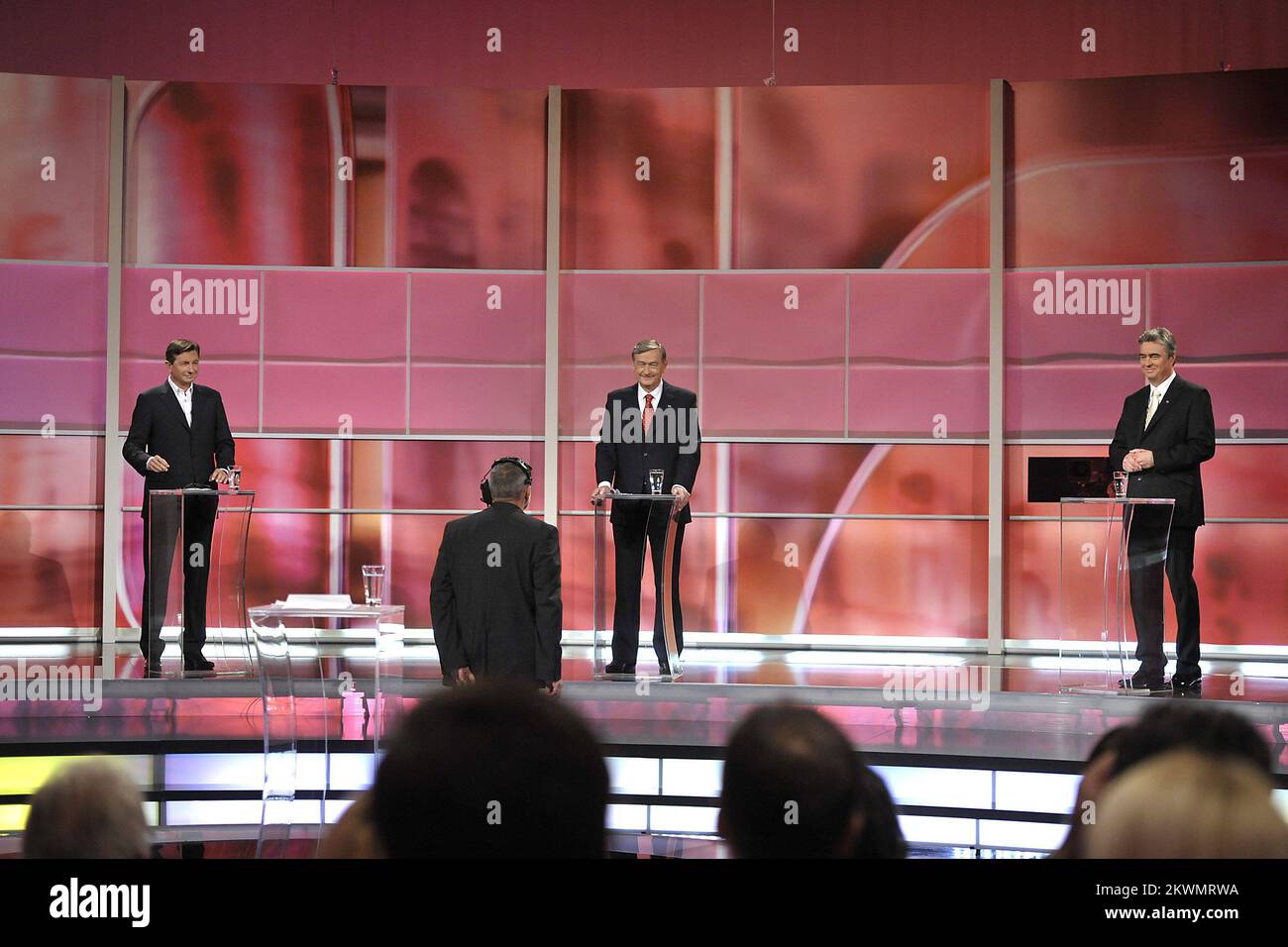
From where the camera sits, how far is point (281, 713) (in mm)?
4145

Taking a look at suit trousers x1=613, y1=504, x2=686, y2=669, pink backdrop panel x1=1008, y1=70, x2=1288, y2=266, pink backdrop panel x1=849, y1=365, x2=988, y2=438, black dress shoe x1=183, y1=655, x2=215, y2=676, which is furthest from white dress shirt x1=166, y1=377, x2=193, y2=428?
pink backdrop panel x1=1008, y1=70, x2=1288, y2=266

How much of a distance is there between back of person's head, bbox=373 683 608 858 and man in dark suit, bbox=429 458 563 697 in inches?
109

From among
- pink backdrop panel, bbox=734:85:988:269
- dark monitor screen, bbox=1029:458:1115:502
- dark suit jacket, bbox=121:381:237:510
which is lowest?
dark monitor screen, bbox=1029:458:1115:502

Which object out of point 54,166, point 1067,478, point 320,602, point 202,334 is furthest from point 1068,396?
point 54,166

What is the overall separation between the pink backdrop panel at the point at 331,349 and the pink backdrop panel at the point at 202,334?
0.31 ft

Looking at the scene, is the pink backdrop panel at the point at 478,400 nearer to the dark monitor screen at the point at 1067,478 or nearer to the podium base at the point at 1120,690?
the dark monitor screen at the point at 1067,478

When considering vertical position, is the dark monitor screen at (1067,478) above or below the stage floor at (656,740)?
above

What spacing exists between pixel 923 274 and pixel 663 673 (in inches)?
111

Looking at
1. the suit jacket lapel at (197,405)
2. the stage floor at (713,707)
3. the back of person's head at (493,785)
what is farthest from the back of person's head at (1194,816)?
the suit jacket lapel at (197,405)

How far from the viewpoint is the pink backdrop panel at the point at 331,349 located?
6.93 meters

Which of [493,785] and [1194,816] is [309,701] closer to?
[493,785]

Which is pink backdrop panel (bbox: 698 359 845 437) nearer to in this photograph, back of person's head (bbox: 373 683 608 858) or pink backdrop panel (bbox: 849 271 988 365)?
pink backdrop panel (bbox: 849 271 988 365)

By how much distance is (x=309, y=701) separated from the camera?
4.20 m

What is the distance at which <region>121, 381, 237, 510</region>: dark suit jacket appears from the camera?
5.33 metres
